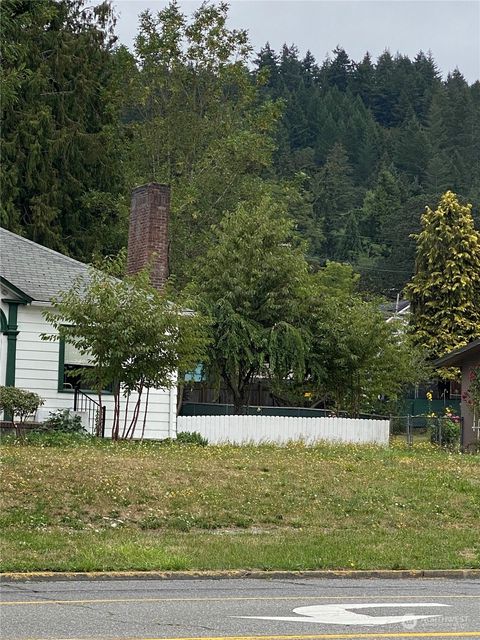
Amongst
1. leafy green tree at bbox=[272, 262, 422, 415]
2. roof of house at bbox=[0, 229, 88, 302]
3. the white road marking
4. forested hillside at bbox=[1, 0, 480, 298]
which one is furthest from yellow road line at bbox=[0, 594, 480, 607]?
forested hillside at bbox=[1, 0, 480, 298]

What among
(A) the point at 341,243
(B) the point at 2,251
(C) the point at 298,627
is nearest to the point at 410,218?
(A) the point at 341,243

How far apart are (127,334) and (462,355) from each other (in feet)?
53.5

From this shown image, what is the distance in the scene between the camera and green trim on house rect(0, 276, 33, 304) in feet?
92.3

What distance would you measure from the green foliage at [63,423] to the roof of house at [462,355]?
14.9 m

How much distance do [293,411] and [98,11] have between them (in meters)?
24.0

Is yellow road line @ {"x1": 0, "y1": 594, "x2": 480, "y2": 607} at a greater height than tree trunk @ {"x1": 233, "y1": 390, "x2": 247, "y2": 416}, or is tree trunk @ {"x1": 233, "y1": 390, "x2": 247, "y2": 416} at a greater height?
tree trunk @ {"x1": 233, "y1": 390, "x2": 247, "y2": 416}

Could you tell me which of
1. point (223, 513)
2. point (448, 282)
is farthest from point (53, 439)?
point (448, 282)

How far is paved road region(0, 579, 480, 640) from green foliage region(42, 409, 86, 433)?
45.2 ft

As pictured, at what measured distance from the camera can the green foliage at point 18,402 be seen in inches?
1025

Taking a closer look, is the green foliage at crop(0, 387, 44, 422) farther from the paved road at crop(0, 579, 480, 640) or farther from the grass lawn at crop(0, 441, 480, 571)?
the paved road at crop(0, 579, 480, 640)

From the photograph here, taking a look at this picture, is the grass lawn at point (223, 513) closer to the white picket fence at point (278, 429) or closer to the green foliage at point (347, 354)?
the white picket fence at point (278, 429)

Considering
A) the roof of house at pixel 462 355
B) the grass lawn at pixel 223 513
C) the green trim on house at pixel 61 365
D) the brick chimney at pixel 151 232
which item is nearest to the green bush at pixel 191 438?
the green trim on house at pixel 61 365

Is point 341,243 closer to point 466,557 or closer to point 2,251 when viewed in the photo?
point 2,251

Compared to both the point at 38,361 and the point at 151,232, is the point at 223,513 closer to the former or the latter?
the point at 38,361
